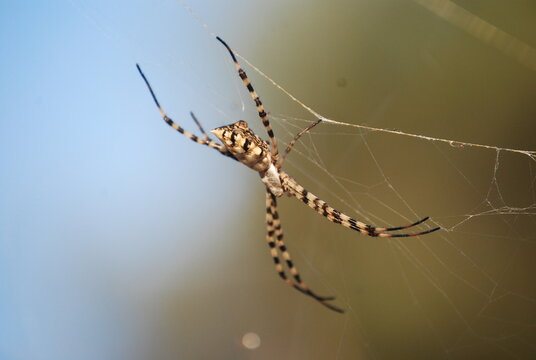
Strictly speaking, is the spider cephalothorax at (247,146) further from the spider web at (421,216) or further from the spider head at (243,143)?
the spider web at (421,216)

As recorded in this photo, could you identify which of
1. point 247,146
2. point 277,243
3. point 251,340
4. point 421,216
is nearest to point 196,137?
point 247,146

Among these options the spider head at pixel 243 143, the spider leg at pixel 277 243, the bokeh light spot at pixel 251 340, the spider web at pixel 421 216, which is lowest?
the bokeh light spot at pixel 251 340

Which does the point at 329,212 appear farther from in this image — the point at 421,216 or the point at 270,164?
the point at 421,216

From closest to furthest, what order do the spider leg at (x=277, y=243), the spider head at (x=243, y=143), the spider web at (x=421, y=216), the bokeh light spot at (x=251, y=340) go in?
the spider head at (x=243, y=143) → the spider leg at (x=277, y=243) → the spider web at (x=421, y=216) → the bokeh light spot at (x=251, y=340)

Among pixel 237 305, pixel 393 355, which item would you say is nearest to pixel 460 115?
pixel 393 355

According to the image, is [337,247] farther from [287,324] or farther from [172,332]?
[172,332]

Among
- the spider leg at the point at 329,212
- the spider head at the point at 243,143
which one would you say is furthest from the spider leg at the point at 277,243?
the spider head at the point at 243,143

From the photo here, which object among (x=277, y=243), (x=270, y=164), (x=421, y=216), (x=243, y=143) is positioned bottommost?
(x=277, y=243)
